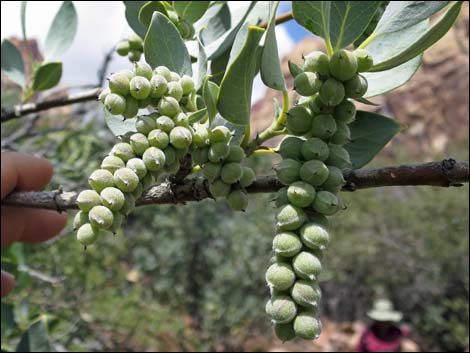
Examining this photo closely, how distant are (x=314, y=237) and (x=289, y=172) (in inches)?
3.5

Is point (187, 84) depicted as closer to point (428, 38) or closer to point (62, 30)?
point (428, 38)

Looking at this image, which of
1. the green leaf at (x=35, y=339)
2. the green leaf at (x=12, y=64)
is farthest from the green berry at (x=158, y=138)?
the green leaf at (x=35, y=339)

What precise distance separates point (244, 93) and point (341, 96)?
122 mm

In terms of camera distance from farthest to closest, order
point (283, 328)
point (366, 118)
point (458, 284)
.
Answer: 1. point (458, 284)
2. point (366, 118)
3. point (283, 328)

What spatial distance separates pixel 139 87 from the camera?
0.63 meters

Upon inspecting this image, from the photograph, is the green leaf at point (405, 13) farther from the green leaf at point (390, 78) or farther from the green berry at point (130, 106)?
the green berry at point (130, 106)

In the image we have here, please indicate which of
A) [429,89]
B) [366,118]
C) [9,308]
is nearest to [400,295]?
[9,308]

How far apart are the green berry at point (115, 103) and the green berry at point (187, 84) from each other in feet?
0.33

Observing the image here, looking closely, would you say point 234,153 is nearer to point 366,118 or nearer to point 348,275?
point 366,118

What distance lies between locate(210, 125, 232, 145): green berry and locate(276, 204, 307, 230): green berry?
13cm

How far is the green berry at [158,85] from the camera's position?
2.14 feet

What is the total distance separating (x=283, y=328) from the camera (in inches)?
22.5

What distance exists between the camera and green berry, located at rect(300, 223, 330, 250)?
0.57 m

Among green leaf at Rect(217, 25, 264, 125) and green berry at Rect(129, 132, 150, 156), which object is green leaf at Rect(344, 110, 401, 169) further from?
green berry at Rect(129, 132, 150, 156)
